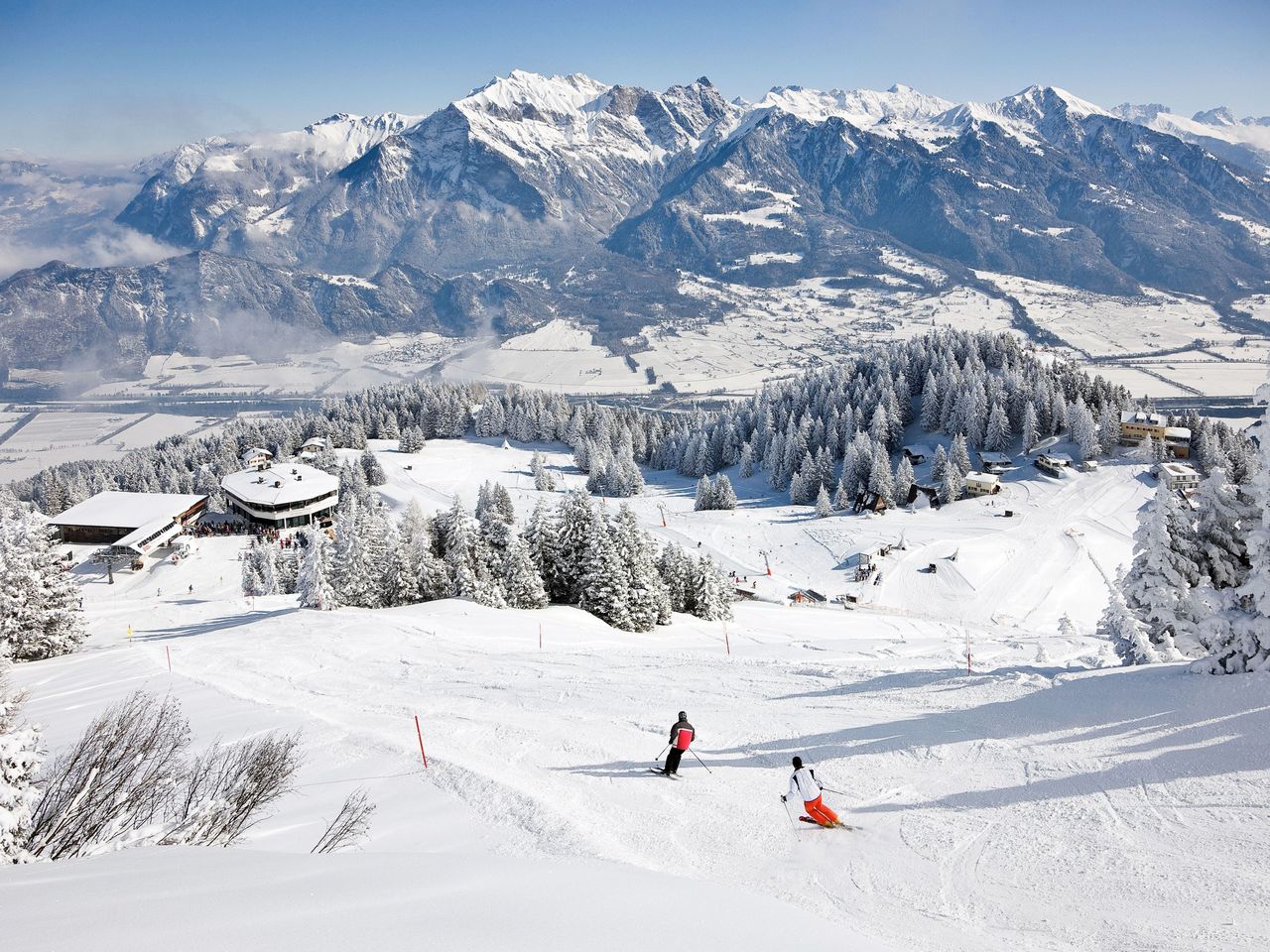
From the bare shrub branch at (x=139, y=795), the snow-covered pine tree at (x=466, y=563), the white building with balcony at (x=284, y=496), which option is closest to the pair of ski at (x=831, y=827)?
the bare shrub branch at (x=139, y=795)

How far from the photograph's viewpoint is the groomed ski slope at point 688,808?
5.87 metres

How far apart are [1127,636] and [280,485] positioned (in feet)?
271

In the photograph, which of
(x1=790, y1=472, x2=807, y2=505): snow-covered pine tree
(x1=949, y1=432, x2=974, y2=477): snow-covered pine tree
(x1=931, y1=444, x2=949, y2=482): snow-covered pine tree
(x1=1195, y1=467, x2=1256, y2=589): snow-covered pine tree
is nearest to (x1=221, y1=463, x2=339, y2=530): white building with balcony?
(x1=790, y1=472, x2=807, y2=505): snow-covered pine tree

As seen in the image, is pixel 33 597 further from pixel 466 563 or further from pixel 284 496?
pixel 284 496

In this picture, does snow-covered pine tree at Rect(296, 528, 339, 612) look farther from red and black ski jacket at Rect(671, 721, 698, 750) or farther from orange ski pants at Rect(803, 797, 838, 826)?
orange ski pants at Rect(803, 797, 838, 826)

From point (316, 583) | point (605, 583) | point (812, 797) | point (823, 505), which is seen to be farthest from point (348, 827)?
point (823, 505)

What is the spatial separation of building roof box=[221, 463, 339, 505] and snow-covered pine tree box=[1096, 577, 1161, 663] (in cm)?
7827

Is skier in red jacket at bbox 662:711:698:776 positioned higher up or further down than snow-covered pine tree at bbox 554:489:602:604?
higher up

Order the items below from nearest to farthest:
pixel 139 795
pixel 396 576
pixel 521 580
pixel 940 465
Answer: pixel 139 795 < pixel 521 580 < pixel 396 576 < pixel 940 465

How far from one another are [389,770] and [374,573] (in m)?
29.4

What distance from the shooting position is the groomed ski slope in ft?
19.3

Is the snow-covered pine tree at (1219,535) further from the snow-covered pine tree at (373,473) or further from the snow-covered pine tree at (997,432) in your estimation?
the snow-covered pine tree at (373,473)

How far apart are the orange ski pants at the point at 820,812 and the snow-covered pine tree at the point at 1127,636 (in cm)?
2045

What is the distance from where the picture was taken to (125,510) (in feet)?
238
